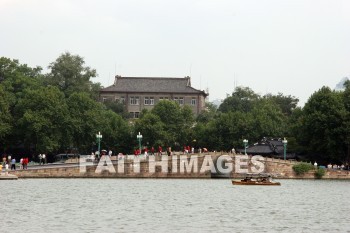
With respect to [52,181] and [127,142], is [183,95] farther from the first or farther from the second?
[52,181]

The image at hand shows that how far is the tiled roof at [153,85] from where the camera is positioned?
6457 inches

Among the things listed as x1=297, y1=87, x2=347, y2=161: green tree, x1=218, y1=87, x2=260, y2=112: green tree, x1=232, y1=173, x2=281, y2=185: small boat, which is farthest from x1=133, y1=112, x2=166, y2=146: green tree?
x1=218, y1=87, x2=260, y2=112: green tree

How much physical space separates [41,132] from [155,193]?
40.5m

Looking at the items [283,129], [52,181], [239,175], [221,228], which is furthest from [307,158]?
[221,228]

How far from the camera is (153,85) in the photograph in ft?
542

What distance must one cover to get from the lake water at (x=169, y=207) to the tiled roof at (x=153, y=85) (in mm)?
77536

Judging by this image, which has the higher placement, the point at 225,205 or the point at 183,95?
the point at 183,95

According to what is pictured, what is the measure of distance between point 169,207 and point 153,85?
105495 millimetres

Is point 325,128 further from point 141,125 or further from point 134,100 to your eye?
point 134,100

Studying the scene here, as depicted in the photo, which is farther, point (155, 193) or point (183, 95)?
point (183, 95)

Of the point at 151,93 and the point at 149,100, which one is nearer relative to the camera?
the point at 151,93

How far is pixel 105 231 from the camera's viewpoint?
47.2 m

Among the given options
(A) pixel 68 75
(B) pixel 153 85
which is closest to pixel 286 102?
(B) pixel 153 85

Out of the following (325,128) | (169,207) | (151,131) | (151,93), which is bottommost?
(169,207)
